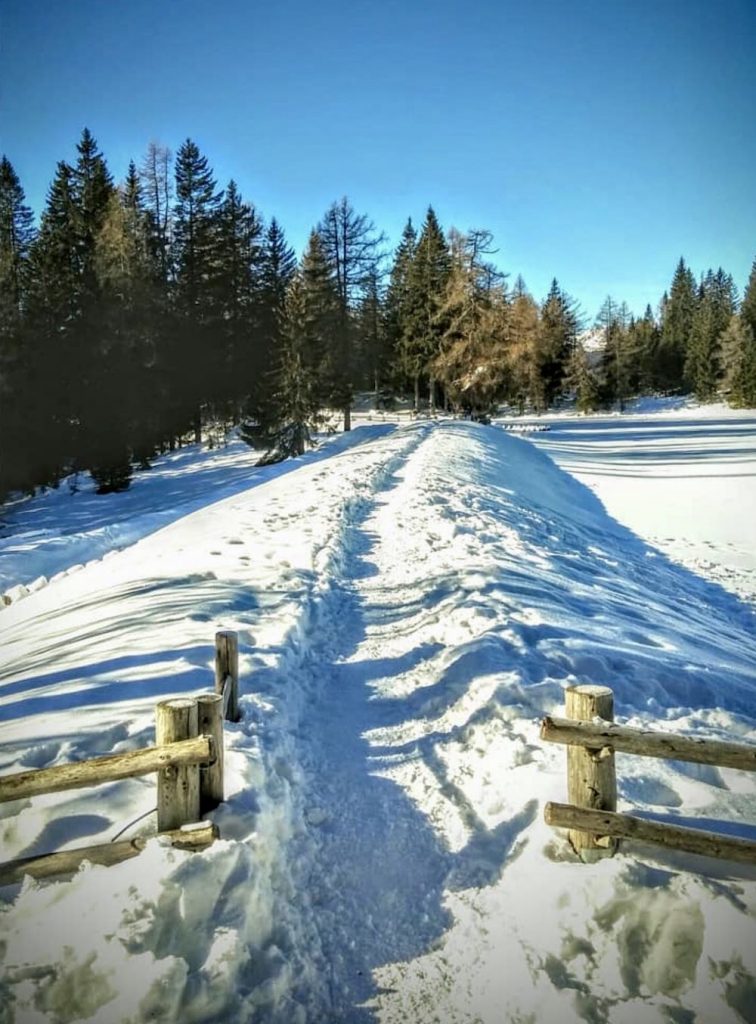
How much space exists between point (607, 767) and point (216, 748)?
2626mm

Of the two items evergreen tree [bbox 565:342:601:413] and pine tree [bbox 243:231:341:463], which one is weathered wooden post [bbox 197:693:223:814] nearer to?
pine tree [bbox 243:231:341:463]

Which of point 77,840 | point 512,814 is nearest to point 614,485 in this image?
point 512,814

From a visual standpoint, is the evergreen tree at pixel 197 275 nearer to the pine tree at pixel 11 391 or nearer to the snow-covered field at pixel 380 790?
the pine tree at pixel 11 391

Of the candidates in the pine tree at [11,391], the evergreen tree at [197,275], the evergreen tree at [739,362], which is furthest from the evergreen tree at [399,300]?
the evergreen tree at [739,362]

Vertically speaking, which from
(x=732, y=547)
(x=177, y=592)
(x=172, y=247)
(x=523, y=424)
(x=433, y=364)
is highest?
(x=172, y=247)

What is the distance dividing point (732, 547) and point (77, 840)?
17148mm

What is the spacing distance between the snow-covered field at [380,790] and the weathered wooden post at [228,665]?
0.22 meters

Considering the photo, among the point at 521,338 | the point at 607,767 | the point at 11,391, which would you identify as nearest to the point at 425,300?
the point at 521,338

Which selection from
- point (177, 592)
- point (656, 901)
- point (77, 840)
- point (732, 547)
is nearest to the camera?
point (656, 901)

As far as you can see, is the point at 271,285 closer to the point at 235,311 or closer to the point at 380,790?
the point at 235,311

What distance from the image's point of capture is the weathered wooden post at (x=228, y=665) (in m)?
5.20

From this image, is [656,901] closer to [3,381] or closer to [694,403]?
[3,381]

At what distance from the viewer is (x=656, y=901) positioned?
3.36 m

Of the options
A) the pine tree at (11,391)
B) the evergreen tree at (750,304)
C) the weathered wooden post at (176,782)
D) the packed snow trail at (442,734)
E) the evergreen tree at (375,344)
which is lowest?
the packed snow trail at (442,734)
